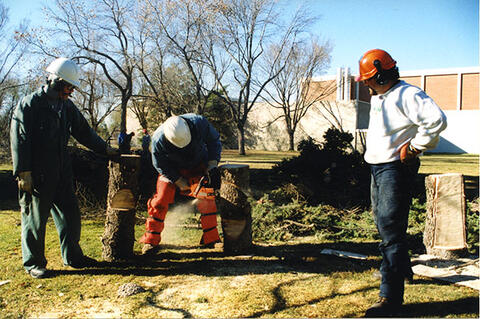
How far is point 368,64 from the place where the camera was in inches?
120

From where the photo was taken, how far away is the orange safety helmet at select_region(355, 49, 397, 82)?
2980 millimetres

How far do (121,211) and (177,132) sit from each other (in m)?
1.09

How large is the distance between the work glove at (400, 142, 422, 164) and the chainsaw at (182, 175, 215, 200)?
232 cm

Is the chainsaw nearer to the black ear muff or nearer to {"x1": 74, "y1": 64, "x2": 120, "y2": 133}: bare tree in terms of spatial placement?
the black ear muff

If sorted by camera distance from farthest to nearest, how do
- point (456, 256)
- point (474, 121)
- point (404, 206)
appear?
point (474, 121) → point (456, 256) → point (404, 206)

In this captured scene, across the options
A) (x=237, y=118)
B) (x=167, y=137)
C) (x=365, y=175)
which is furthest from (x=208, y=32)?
(x=167, y=137)

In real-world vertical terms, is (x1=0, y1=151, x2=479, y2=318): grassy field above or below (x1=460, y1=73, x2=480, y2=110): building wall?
below

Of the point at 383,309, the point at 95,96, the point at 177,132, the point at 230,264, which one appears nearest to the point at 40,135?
the point at 177,132

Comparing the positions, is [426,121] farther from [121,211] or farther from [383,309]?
[121,211]

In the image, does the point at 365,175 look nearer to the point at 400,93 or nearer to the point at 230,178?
the point at 230,178

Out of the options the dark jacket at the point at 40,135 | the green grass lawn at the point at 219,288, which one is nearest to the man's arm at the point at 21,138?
the dark jacket at the point at 40,135

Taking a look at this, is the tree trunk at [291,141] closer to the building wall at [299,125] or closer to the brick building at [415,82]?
the building wall at [299,125]

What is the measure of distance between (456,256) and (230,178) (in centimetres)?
268

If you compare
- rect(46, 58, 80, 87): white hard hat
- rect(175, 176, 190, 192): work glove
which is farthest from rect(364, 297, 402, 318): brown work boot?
rect(46, 58, 80, 87): white hard hat
